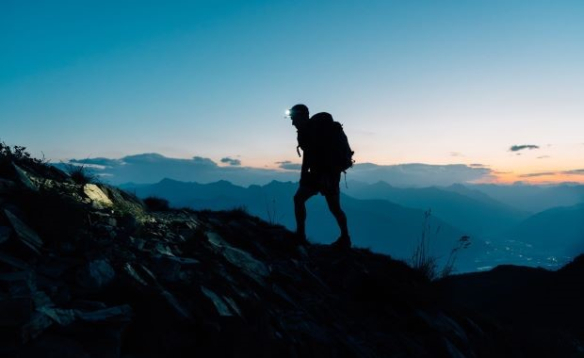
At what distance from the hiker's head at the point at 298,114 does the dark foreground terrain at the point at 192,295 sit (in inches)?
118

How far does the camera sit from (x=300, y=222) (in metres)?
9.20

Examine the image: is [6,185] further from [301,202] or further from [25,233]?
[301,202]

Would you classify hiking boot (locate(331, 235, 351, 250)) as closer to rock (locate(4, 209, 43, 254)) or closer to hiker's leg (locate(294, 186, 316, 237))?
hiker's leg (locate(294, 186, 316, 237))

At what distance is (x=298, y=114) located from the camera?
8977mm

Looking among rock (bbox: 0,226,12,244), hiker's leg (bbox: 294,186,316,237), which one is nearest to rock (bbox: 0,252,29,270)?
rock (bbox: 0,226,12,244)

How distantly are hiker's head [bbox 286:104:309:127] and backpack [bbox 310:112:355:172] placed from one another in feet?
0.80

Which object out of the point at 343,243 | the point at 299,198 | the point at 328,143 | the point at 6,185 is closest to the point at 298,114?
the point at 328,143

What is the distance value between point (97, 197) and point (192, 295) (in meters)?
3.40

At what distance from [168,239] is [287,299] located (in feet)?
7.47

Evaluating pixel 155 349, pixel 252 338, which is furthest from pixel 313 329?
pixel 155 349

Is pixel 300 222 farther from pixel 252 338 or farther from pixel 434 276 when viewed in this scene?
pixel 252 338

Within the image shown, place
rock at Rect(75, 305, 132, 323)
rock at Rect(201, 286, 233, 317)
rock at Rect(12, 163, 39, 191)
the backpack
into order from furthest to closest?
the backpack < rock at Rect(12, 163, 39, 191) < rock at Rect(201, 286, 233, 317) < rock at Rect(75, 305, 132, 323)

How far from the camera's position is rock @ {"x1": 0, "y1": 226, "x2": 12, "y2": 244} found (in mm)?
4027

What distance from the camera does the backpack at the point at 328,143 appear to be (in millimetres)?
8727
